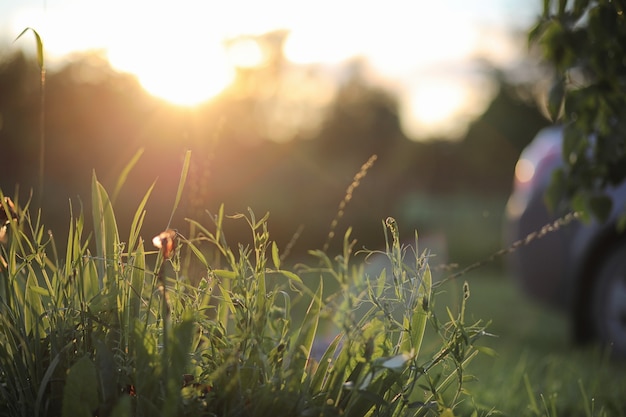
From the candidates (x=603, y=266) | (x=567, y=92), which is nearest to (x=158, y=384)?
(x=567, y=92)

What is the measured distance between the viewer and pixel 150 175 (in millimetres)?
12664

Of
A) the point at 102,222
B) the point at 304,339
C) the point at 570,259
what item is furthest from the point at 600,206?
the point at 570,259

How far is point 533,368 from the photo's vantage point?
4340 mm

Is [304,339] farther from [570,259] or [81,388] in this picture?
[570,259]

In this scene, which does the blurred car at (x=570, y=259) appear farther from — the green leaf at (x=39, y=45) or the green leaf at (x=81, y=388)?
the green leaf at (x=81, y=388)

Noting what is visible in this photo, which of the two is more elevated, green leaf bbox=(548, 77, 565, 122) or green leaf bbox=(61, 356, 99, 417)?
green leaf bbox=(548, 77, 565, 122)

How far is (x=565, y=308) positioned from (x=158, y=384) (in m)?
4.64

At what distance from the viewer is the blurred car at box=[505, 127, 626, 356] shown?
5.07 meters

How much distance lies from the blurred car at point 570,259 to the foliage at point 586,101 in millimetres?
2445

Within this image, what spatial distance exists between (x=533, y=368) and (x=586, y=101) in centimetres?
223

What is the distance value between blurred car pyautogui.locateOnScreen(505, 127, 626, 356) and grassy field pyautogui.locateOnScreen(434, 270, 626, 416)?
0.22 meters

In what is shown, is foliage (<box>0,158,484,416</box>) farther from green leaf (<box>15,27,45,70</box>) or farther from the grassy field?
green leaf (<box>15,27,45,70</box>)

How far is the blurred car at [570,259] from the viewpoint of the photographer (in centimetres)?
507

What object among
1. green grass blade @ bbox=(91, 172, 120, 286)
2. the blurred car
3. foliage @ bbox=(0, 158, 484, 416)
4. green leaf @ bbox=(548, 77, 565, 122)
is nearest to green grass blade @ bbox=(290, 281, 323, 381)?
foliage @ bbox=(0, 158, 484, 416)
